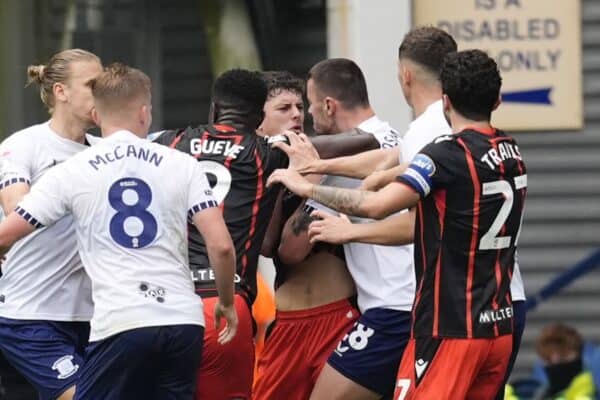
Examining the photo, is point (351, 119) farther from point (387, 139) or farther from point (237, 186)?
point (237, 186)

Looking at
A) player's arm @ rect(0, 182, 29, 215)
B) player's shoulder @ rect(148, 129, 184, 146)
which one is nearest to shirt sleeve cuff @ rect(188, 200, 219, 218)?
player's shoulder @ rect(148, 129, 184, 146)

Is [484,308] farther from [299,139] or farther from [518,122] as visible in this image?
[518,122]

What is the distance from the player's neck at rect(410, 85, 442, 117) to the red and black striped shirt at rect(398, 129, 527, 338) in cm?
63

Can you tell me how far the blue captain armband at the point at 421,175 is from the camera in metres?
7.23

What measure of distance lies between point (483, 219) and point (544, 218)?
607cm

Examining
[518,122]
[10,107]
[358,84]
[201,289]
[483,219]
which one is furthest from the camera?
[10,107]

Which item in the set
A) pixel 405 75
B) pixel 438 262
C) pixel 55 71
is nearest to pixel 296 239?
pixel 405 75

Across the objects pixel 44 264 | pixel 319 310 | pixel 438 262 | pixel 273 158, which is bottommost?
pixel 319 310

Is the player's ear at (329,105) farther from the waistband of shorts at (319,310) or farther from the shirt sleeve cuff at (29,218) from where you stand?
the shirt sleeve cuff at (29,218)

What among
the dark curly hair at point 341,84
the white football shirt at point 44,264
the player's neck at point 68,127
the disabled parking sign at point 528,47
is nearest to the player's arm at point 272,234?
the dark curly hair at point 341,84

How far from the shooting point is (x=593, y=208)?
13312 mm

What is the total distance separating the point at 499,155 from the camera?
7414 millimetres

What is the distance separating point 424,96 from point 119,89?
146 cm

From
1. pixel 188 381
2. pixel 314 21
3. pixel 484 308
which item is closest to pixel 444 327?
pixel 484 308
